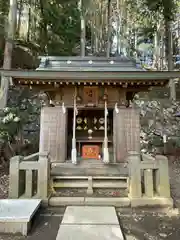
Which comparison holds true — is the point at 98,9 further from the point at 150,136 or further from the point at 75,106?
the point at 75,106

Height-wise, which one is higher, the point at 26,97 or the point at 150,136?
the point at 26,97

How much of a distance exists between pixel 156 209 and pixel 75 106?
11.7 feet

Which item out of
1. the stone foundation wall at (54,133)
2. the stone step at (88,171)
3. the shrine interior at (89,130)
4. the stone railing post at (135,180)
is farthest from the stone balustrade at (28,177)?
the shrine interior at (89,130)

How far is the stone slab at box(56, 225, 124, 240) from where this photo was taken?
3.30 m

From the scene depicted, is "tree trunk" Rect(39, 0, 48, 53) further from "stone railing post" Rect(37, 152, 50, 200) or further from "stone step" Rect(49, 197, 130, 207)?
"stone step" Rect(49, 197, 130, 207)

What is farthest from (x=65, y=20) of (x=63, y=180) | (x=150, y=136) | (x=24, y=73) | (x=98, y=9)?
(x=63, y=180)

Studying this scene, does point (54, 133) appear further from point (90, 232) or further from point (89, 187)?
point (90, 232)

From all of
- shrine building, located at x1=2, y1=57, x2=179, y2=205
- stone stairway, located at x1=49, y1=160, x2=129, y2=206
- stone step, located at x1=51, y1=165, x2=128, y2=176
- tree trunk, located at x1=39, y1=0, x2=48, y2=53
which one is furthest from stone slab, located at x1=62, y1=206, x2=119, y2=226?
tree trunk, located at x1=39, y1=0, x2=48, y2=53

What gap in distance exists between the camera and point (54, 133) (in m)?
6.70

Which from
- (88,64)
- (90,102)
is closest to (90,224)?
(90,102)

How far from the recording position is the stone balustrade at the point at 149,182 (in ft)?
15.7

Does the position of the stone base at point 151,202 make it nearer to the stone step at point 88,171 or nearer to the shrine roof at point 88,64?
the stone step at point 88,171

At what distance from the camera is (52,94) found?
7.12 metres

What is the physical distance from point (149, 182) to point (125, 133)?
2.05 metres
